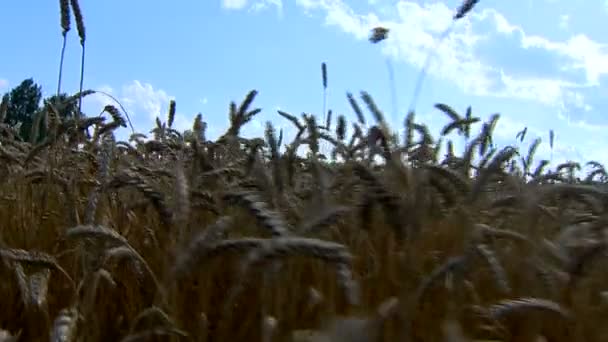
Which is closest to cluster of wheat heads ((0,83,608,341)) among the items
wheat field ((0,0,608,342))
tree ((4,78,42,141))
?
wheat field ((0,0,608,342))

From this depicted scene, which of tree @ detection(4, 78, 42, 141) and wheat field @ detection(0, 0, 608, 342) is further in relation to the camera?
tree @ detection(4, 78, 42, 141)

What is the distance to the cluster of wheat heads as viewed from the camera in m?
1.48

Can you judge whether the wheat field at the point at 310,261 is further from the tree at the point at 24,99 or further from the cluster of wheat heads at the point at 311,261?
the tree at the point at 24,99

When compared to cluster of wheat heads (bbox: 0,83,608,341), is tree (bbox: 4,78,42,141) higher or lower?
higher

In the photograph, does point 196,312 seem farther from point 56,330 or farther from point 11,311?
point 56,330

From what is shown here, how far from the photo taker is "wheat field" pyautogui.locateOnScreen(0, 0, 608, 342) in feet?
4.85

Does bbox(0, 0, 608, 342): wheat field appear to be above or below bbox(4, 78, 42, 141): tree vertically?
below

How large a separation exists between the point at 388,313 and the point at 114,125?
2063 millimetres

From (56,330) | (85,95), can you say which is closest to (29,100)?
(85,95)

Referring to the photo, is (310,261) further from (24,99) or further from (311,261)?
(24,99)

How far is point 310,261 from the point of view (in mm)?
2068

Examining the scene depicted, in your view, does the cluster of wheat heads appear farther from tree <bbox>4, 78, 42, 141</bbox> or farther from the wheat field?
tree <bbox>4, 78, 42, 141</bbox>

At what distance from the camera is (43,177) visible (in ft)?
10.1

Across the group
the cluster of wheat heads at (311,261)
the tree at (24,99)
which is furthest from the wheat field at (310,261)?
the tree at (24,99)
